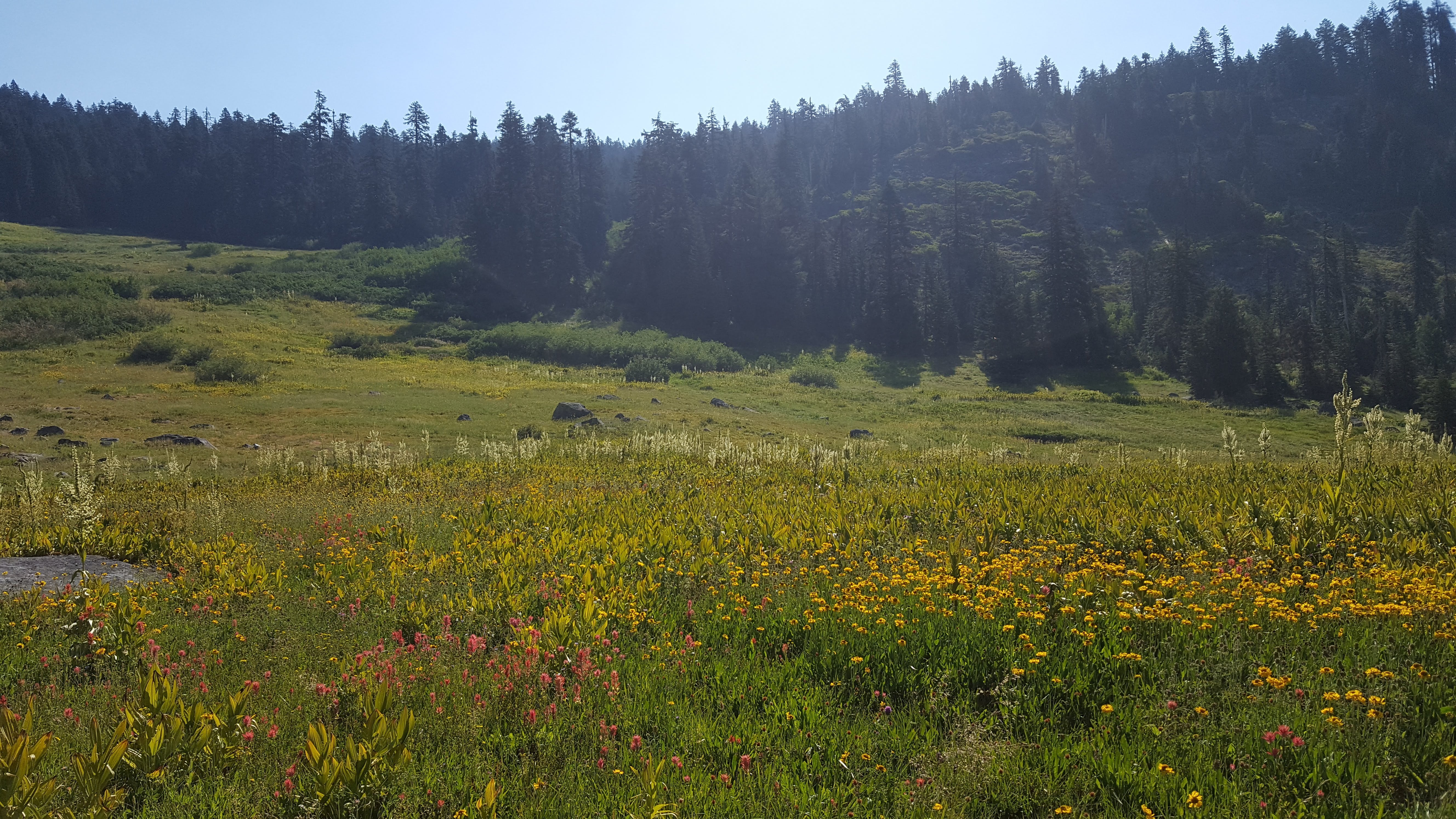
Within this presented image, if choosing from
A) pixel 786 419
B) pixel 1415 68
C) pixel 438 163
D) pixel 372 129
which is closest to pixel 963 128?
pixel 1415 68

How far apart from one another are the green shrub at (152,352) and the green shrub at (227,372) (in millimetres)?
2994

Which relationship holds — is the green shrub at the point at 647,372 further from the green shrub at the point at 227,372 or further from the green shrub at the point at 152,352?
the green shrub at the point at 152,352

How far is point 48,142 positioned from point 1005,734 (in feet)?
504

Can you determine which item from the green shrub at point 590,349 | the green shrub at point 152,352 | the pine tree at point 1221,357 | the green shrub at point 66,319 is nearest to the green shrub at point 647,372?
the green shrub at point 590,349

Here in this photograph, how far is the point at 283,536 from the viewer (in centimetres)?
1000

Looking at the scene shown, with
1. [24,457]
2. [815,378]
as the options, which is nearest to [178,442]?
[24,457]

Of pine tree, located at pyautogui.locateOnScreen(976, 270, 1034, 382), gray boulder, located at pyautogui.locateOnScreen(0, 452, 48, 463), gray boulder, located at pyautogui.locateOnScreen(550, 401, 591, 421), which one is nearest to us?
gray boulder, located at pyautogui.locateOnScreen(0, 452, 48, 463)

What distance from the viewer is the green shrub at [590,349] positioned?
2339 inches

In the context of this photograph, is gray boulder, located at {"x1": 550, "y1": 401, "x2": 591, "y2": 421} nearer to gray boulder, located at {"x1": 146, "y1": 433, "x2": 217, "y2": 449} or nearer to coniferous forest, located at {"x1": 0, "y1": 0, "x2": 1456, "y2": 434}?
gray boulder, located at {"x1": 146, "y1": 433, "x2": 217, "y2": 449}

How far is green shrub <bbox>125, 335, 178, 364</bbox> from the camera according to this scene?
4031cm

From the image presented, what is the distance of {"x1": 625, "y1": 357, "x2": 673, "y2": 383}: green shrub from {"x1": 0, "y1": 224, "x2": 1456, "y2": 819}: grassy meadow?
3853cm

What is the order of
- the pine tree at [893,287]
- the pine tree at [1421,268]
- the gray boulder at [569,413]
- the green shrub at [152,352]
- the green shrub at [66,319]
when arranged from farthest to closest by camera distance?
the pine tree at [1421,268]
the pine tree at [893,287]
the green shrub at [66,319]
the green shrub at [152,352]
the gray boulder at [569,413]

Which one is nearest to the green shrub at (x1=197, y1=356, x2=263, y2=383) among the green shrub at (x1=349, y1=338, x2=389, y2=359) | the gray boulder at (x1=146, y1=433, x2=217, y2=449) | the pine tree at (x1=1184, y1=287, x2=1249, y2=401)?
the green shrub at (x1=349, y1=338, x2=389, y2=359)

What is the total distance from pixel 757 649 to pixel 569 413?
26309 millimetres
